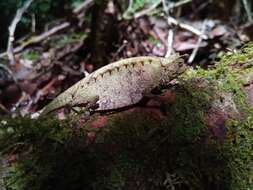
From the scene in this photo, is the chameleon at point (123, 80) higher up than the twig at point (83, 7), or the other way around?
the chameleon at point (123, 80)

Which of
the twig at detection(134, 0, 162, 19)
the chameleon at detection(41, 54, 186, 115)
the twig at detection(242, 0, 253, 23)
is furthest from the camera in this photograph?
the twig at detection(242, 0, 253, 23)

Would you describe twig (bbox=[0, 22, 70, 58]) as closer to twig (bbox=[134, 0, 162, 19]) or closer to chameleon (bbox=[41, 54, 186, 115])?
twig (bbox=[134, 0, 162, 19])

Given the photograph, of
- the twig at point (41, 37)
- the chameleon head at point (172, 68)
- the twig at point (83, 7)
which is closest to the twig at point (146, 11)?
the twig at point (83, 7)

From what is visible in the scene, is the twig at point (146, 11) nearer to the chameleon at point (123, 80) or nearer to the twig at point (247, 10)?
the twig at point (247, 10)

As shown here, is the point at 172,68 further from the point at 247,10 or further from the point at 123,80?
the point at 247,10

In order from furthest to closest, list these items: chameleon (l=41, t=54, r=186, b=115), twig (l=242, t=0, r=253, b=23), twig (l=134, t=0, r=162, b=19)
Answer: twig (l=242, t=0, r=253, b=23) → twig (l=134, t=0, r=162, b=19) → chameleon (l=41, t=54, r=186, b=115)

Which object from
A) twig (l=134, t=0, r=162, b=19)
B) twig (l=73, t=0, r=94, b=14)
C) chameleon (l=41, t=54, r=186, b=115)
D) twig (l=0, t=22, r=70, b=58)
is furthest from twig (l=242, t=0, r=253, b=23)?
chameleon (l=41, t=54, r=186, b=115)

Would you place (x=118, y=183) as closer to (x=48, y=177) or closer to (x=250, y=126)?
(x=48, y=177)

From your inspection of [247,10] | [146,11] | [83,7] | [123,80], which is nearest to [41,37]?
[83,7]
